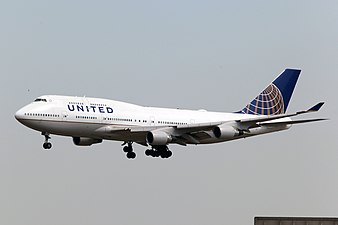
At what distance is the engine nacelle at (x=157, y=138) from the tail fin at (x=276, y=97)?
15553mm

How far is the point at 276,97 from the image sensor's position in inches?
4503

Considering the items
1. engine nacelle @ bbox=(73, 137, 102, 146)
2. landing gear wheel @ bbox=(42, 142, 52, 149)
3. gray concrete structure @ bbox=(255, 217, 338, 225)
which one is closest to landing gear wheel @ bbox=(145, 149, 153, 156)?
engine nacelle @ bbox=(73, 137, 102, 146)

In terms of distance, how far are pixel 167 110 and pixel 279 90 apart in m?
16.3

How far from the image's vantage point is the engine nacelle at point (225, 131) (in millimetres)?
99375

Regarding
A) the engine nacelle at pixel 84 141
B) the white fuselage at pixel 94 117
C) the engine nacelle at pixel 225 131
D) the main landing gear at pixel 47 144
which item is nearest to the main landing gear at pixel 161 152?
the white fuselage at pixel 94 117

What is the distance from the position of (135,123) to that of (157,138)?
3152mm

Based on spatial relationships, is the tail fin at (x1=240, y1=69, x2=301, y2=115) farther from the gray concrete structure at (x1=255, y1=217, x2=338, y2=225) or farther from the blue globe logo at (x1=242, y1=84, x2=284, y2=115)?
the gray concrete structure at (x1=255, y1=217, x2=338, y2=225)

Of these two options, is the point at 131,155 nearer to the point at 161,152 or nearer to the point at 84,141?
the point at 161,152

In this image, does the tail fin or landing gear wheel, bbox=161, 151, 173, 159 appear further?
the tail fin

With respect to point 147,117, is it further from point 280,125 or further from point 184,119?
point 280,125

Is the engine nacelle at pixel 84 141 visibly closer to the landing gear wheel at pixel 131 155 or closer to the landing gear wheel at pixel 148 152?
the landing gear wheel at pixel 131 155

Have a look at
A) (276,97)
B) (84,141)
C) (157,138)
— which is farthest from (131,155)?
(276,97)

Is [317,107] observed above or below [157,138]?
above

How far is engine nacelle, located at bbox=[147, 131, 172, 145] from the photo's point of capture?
98.4m
